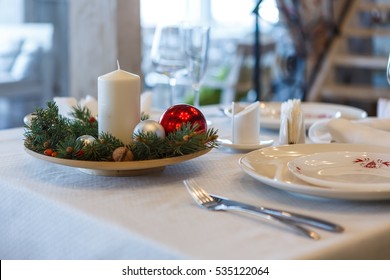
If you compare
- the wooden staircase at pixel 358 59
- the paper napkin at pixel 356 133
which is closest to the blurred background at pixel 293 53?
the wooden staircase at pixel 358 59

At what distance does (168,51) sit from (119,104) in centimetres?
48

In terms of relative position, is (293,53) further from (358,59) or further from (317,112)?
(317,112)

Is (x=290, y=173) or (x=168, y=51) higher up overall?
(x=168, y=51)

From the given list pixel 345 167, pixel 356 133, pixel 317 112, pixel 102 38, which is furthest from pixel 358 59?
pixel 345 167

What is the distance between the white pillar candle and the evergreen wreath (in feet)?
0.10

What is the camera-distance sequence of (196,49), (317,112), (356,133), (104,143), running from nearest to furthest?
1. (104,143)
2. (356,133)
3. (196,49)
4. (317,112)

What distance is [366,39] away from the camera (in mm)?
4305

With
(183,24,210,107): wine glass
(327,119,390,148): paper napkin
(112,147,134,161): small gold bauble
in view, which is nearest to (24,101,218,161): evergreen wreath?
(112,147,134,161): small gold bauble

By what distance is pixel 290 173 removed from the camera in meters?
1.00

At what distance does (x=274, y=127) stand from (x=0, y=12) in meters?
3.10

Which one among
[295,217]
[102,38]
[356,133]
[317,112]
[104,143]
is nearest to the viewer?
[295,217]
